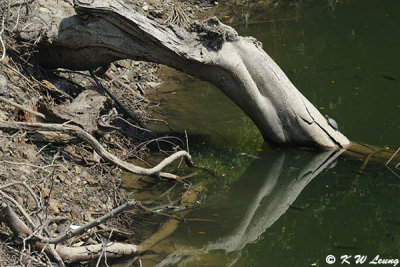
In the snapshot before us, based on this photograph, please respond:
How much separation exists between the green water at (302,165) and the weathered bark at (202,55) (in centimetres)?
33

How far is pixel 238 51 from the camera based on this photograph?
686 cm

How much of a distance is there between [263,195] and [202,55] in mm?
1490

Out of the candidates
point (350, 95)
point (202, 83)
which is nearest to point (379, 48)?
point (350, 95)

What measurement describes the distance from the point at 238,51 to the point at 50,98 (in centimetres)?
196

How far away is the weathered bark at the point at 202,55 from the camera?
6566 mm

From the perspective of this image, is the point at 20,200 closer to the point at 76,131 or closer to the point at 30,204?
the point at 30,204

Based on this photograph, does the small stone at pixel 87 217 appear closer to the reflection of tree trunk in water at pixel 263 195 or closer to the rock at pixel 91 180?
the rock at pixel 91 180

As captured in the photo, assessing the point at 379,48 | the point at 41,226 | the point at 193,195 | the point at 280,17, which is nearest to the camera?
the point at 41,226

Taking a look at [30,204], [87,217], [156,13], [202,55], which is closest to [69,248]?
[30,204]

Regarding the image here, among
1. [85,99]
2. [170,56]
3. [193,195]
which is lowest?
[193,195]

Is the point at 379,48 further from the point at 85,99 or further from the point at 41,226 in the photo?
the point at 41,226

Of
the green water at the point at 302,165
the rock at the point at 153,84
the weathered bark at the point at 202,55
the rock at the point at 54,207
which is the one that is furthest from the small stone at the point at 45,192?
the rock at the point at 153,84

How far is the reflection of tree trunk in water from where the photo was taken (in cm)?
549

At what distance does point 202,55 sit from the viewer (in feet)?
21.8
